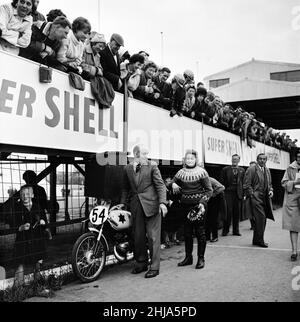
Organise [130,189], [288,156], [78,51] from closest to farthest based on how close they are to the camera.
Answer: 1. [78,51]
2. [130,189]
3. [288,156]

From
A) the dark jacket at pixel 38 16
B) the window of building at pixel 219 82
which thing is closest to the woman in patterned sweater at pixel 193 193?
the dark jacket at pixel 38 16

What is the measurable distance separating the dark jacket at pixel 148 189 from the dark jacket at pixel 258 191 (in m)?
3.11

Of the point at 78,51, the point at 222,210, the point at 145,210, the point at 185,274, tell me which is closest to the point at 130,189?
the point at 145,210

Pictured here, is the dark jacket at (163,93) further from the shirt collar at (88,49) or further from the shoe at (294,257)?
the shoe at (294,257)

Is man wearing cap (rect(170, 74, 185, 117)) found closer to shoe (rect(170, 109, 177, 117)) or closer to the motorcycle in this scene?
shoe (rect(170, 109, 177, 117))

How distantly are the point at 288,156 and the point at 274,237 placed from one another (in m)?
14.6

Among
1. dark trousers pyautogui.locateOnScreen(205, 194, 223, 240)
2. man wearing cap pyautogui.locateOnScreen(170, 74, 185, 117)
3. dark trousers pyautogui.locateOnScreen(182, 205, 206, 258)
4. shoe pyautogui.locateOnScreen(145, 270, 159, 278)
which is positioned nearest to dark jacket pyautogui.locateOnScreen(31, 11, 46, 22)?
man wearing cap pyautogui.locateOnScreen(170, 74, 185, 117)

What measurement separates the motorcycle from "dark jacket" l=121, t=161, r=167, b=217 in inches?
11.4

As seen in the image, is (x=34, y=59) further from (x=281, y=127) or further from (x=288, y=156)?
(x=281, y=127)

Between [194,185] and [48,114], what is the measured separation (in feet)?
8.41

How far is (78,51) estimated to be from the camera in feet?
17.5

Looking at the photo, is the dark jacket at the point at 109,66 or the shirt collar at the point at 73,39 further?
the dark jacket at the point at 109,66

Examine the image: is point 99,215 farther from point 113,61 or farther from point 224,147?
point 224,147

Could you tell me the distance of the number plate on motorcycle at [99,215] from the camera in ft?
17.5
